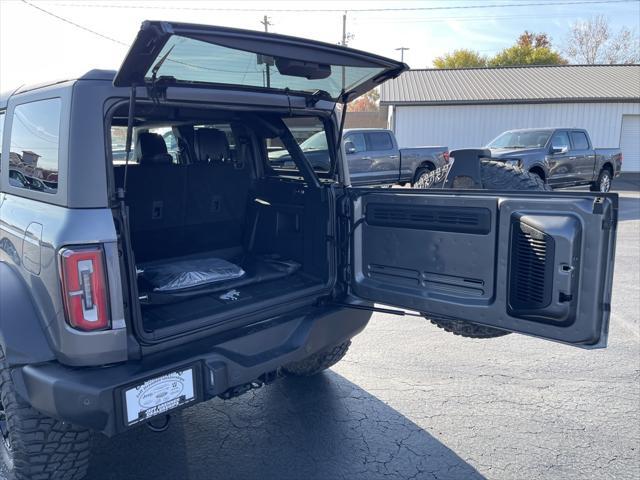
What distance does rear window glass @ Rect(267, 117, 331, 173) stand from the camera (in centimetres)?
385

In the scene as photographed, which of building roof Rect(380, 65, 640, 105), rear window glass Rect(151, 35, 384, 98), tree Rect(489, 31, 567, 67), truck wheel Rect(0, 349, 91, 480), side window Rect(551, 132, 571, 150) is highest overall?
tree Rect(489, 31, 567, 67)

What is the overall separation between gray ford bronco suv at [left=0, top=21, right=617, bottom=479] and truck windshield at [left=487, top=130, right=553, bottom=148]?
10877mm

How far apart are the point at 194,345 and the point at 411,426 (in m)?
1.59

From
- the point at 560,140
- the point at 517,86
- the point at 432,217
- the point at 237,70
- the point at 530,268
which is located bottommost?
the point at 530,268

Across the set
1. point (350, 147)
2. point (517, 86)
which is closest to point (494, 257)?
point (350, 147)

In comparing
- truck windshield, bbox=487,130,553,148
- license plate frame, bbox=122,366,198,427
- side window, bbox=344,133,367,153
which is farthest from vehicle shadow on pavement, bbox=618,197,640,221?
license plate frame, bbox=122,366,198,427

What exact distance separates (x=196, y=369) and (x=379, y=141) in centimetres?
1285

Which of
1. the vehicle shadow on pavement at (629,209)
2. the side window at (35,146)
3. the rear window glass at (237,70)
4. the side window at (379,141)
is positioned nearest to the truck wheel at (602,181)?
the vehicle shadow on pavement at (629,209)

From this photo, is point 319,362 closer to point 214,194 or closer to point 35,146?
point 214,194

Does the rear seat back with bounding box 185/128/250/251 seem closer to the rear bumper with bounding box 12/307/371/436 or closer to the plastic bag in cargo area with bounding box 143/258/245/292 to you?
the plastic bag in cargo area with bounding box 143/258/245/292

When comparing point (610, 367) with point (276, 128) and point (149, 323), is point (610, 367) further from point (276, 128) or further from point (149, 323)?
point (149, 323)

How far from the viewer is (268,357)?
280cm

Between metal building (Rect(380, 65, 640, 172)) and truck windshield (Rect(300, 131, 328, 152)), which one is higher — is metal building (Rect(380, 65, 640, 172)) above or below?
above

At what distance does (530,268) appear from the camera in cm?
252
